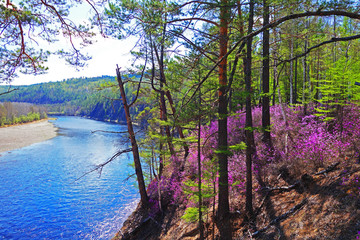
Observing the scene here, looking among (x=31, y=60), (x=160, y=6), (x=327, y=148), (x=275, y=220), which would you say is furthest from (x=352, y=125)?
(x=31, y=60)

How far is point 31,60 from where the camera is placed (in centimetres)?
594

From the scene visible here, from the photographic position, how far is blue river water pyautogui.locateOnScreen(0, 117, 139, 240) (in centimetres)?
1307

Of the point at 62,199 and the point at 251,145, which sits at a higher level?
the point at 251,145

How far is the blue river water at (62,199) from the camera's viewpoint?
13070 millimetres

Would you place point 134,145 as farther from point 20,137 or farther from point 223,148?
point 20,137

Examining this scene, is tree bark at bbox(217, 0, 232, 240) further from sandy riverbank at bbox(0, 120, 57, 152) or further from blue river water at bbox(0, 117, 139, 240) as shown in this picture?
sandy riverbank at bbox(0, 120, 57, 152)

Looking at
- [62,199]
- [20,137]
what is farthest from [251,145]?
[20,137]

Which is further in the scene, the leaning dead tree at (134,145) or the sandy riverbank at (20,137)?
the sandy riverbank at (20,137)

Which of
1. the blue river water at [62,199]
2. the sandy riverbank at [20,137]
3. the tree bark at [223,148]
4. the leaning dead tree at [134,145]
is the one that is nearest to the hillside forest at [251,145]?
the tree bark at [223,148]

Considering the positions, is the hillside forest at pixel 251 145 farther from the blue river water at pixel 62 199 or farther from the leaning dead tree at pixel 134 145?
the blue river water at pixel 62 199

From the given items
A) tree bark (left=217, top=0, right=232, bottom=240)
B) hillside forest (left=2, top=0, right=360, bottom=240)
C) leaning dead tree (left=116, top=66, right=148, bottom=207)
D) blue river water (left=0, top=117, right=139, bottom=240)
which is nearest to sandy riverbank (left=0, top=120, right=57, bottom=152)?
blue river water (left=0, top=117, right=139, bottom=240)

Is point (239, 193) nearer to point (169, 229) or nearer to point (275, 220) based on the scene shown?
point (275, 220)

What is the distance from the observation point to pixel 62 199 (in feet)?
55.8

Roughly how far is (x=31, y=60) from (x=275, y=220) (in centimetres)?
815
